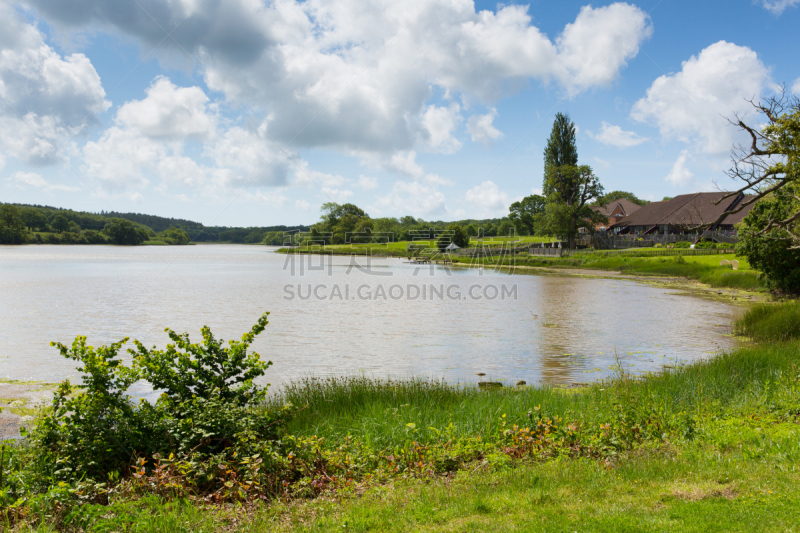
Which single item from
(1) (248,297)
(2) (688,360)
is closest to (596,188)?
(1) (248,297)

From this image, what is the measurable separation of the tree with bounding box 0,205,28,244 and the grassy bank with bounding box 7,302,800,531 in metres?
151

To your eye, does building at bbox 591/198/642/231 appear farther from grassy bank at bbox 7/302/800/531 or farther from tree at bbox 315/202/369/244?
grassy bank at bbox 7/302/800/531

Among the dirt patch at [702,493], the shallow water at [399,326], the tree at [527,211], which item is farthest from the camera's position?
the tree at [527,211]

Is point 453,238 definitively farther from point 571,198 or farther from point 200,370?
point 200,370

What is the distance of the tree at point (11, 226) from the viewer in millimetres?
126562

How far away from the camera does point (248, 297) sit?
3594cm

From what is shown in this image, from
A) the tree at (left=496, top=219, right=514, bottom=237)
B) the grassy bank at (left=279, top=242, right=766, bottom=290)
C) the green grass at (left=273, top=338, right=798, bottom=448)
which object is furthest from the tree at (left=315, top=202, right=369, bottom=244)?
the green grass at (left=273, top=338, right=798, bottom=448)

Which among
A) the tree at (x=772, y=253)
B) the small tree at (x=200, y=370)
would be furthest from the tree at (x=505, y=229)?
the small tree at (x=200, y=370)

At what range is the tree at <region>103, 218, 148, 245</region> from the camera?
15225 centimetres

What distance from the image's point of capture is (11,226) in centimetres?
12912

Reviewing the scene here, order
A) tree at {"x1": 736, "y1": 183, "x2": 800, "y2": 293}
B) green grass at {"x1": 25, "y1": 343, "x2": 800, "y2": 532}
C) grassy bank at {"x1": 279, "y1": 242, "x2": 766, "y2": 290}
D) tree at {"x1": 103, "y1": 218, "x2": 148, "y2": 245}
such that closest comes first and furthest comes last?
green grass at {"x1": 25, "y1": 343, "x2": 800, "y2": 532} → tree at {"x1": 736, "y1": 183, "x2": 800, "y2": 293} → grassy bank at {"x1": 279, "y1": 242, "x2": 766, "y2": 290} → tree at {"x1": 103, "y1": 218, "x2": 148, "y2": 245}

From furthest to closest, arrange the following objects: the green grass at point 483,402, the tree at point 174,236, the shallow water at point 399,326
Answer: the tree at point 174,236
the shallow water at point 399,326
the green grass at point 483,402

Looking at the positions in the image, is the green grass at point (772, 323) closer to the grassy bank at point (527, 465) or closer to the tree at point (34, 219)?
the grassy bank at point (527, 465)

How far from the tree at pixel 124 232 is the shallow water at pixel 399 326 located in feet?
402
